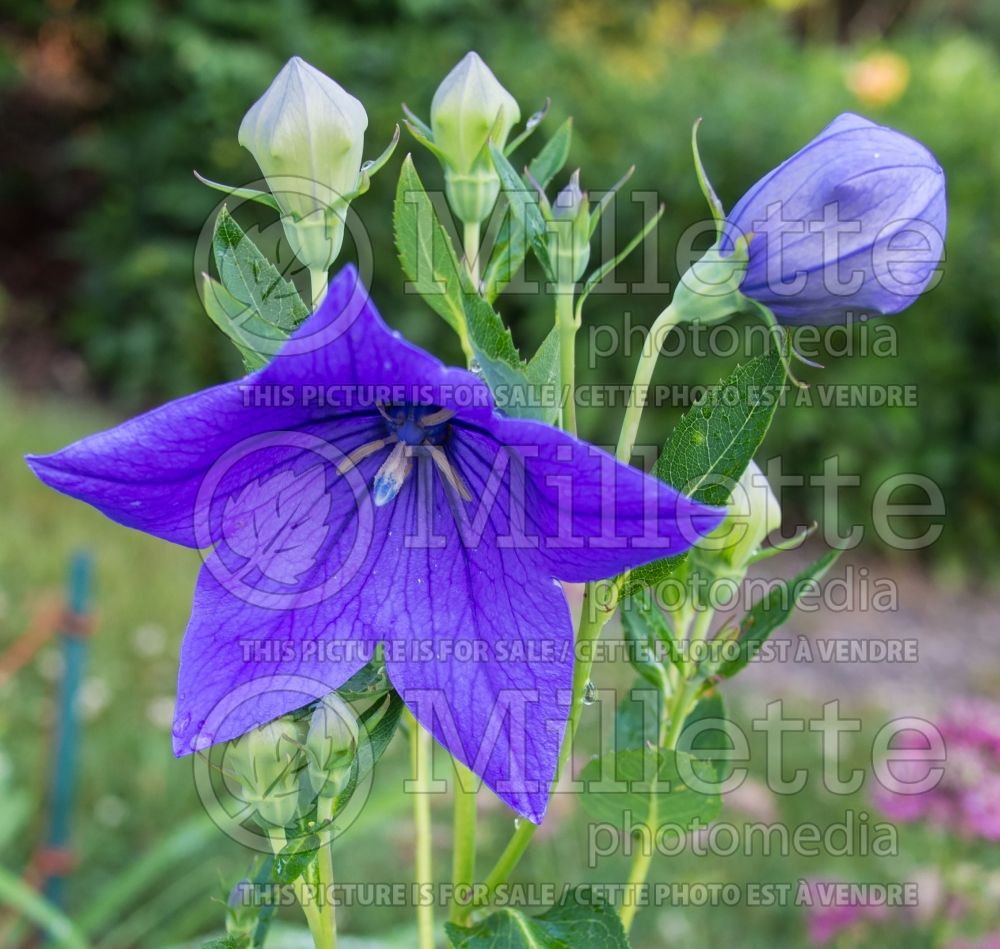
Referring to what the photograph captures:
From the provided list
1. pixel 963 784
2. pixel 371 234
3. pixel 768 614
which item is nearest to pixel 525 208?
pixel 768 614

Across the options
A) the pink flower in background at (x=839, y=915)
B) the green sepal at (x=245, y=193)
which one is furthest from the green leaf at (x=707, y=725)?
the pink flower in background at (x=839, y=915)

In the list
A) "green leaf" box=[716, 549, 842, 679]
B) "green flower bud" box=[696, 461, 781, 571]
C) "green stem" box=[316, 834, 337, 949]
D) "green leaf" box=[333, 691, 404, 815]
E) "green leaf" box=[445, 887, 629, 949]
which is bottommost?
"green leaf" box=[445, 887, 629, 949]

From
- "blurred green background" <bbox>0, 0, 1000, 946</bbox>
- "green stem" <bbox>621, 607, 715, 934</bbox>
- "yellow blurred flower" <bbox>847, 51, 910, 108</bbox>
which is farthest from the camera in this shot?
"yellow blurred flower" <bbox>847, 51, 910, 108</bbox>

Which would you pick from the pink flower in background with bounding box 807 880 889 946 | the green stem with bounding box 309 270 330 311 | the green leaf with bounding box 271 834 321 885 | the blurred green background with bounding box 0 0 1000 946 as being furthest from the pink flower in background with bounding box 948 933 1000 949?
the green stem with bounding box 309 270 330 311

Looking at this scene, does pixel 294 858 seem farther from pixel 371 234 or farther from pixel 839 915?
pixel 371 234

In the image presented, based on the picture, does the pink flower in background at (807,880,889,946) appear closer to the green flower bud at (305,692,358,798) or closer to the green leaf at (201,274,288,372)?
the green flower bud at (305,692,358,798)

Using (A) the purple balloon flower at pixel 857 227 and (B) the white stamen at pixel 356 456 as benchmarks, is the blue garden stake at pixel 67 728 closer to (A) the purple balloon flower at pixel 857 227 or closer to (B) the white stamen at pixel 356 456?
(B) the white stamen at pixel 356 456
